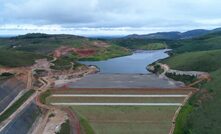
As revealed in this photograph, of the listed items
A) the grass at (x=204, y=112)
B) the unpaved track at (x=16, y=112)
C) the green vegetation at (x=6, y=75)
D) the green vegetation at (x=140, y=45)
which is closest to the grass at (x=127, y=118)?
the grass at (x=204, y=112)

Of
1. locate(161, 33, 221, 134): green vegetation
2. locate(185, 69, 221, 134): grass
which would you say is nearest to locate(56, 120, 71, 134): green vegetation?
locate(161, 33, 221, 134): green vegetation

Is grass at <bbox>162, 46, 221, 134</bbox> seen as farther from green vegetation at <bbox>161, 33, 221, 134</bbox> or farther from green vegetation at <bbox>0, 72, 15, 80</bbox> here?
green vegetation at <bbox>0, 72, 15, 80</bbox>

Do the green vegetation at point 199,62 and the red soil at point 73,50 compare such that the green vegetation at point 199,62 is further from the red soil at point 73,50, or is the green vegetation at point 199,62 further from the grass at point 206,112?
the red soil at point 73,50

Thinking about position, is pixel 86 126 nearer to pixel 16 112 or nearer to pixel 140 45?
pixel 16 112

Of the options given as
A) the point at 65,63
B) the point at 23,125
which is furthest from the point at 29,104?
the point at 65,63

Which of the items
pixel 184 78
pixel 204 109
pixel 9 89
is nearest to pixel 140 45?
pixel 184 78

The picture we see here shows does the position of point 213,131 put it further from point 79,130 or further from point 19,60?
point 19,60
